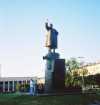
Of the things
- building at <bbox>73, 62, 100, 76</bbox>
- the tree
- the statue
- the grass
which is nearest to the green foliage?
the tree

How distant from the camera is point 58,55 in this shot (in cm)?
3316

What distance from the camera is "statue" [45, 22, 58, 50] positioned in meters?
33.2

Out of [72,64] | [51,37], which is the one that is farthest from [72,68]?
[51,37]

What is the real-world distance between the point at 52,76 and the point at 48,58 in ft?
6.40

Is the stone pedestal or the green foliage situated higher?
the green foliage

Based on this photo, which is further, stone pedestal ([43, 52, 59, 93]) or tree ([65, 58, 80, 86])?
tree ([65, 58, 80, 86])

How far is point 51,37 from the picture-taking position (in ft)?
109

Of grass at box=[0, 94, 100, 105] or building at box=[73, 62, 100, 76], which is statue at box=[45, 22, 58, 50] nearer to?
grass at box=[0, 94, 100, 105]

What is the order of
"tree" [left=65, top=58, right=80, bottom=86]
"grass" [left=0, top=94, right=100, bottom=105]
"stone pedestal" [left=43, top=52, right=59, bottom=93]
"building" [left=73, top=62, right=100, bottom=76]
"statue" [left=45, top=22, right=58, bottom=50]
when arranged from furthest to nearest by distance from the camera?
1. "building" [left=73, top=62, right=100, bottom=76]
2. "tree" [left=65, top=58, right=80, bottom=86]
3. "statue" [left=45, top=22, right=58, bottom=50]
4. "stone pedestal" [left=43, top=52, right=59, bottom=93]
5. "grass" [left=0, top=94, right=100, bottom=105]

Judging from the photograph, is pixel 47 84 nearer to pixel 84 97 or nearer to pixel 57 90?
pixel 57 90

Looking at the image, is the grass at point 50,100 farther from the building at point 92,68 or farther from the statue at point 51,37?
the building at point 92,68

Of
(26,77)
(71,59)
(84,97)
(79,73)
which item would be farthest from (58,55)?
(26,77)

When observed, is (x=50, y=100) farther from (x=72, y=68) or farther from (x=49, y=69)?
(x=72, y=68)

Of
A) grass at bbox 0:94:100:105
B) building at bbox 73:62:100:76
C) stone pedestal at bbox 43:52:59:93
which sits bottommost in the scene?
grass at bbox 0:94:100:105
